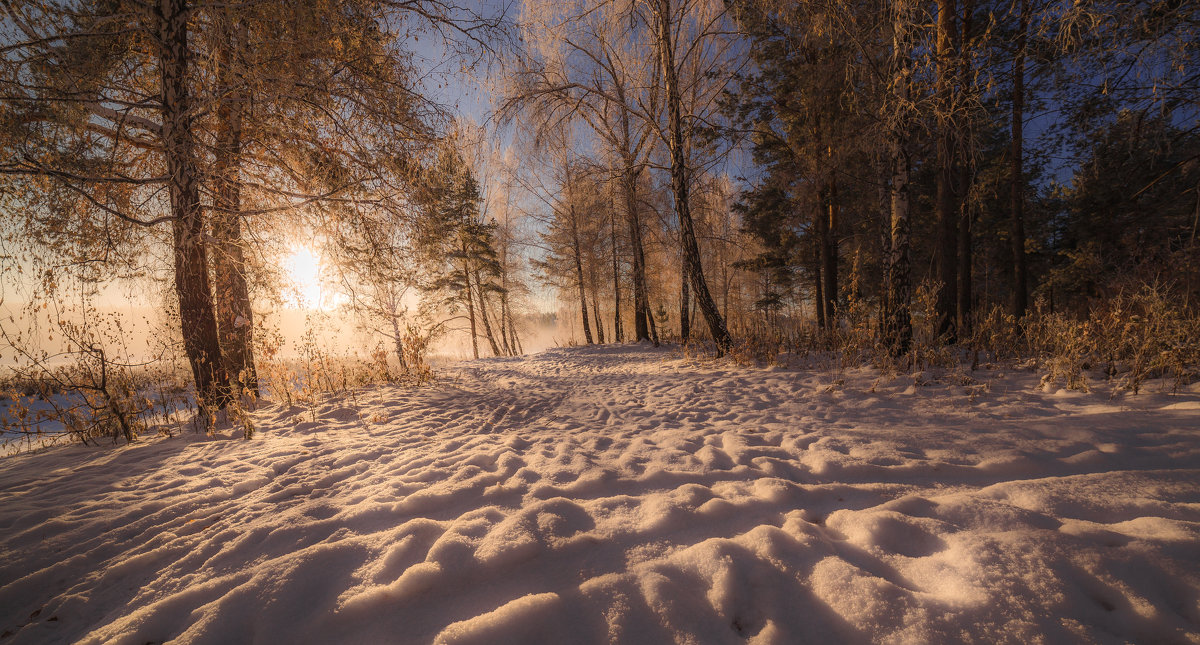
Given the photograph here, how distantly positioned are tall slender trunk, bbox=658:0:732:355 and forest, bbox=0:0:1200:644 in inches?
2.2

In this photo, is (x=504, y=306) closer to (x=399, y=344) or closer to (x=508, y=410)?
(x=399, y=344)

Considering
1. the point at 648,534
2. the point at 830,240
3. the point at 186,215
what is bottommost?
the point at 648,534

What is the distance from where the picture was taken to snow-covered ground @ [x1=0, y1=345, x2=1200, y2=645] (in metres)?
1.10

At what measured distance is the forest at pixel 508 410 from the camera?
3.94ft

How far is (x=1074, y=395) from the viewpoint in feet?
9.36

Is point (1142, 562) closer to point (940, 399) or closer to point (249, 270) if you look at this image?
point (940, 399)

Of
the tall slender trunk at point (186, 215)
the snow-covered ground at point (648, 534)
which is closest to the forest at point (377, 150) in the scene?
the tall slender trunk at point (186, 215)

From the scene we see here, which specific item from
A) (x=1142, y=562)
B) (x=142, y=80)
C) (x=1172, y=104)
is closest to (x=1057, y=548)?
(x=1142, y=562)

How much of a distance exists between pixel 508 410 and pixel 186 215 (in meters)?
3.42

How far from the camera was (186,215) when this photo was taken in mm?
3234

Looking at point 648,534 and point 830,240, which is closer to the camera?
point 648,534

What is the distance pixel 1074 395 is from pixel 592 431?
3837 mm

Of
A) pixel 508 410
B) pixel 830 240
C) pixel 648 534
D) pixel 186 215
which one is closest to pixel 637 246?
pixel 830 240

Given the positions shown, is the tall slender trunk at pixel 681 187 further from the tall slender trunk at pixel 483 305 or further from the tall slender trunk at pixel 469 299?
the tall slender trunk at pixel 483 305
